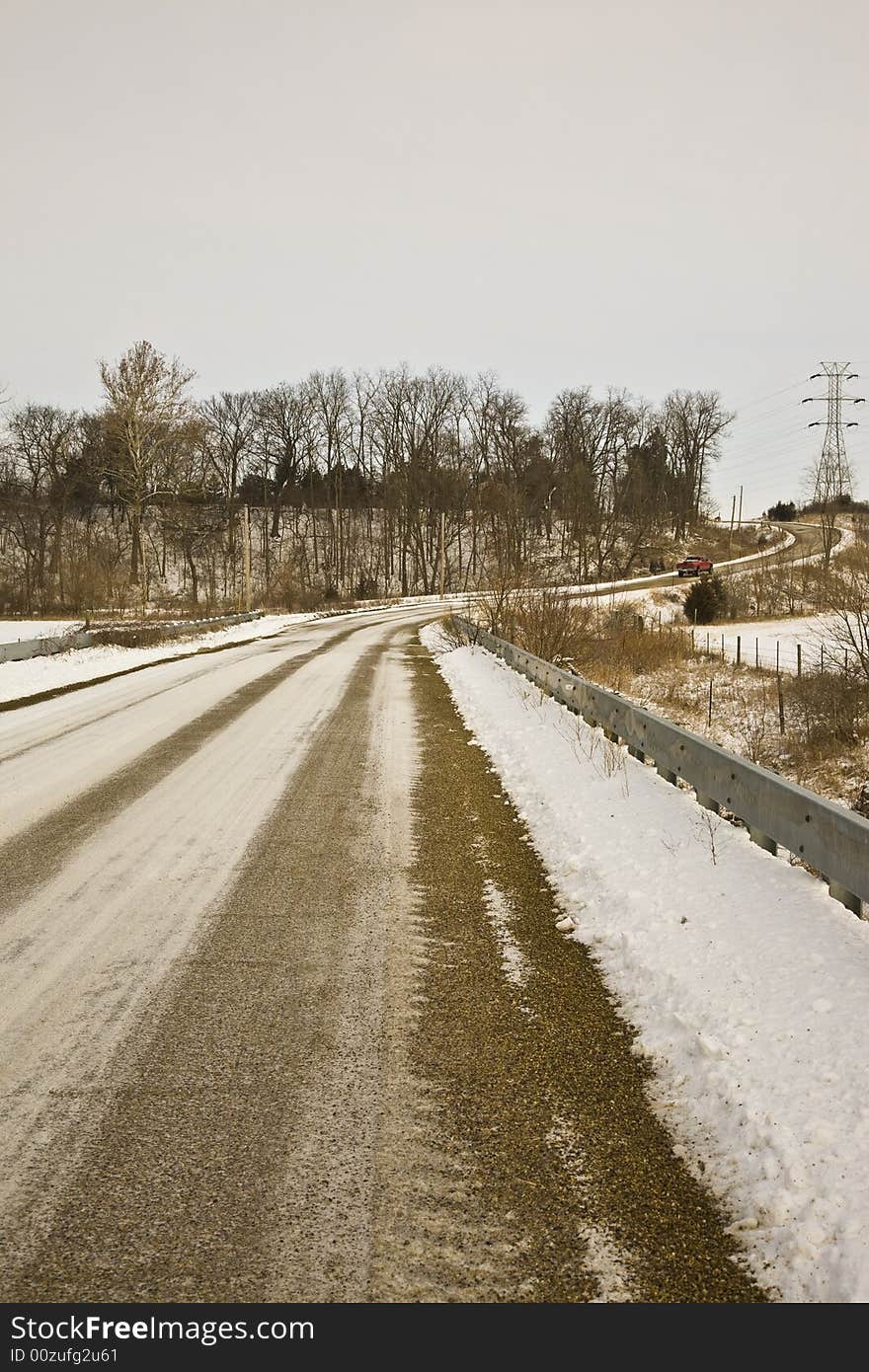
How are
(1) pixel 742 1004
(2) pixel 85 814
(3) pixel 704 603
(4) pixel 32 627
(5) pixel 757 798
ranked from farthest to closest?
(3) pixel 704 603, (4) pixel 32 627, (2) pixel 85 814, (5) pixel 757 798, (1) pixel 742 1004

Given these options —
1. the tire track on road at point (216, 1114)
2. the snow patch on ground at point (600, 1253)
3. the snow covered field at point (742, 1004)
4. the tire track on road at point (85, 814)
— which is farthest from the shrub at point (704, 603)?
the snow patch on ground at point (600, 1253)

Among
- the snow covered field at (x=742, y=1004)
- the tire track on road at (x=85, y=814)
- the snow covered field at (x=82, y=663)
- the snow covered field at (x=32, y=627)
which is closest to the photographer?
the snow covered field at (x=742, y=1004)

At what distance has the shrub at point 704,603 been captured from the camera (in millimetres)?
43719

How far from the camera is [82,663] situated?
70.2 ft

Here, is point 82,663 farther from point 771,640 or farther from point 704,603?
point 704,603

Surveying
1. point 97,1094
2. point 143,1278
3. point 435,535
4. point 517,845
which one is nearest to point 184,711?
point 517,845

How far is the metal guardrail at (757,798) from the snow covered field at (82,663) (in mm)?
11231

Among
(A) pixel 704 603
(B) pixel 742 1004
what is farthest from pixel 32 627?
(B) pixel 742 1004

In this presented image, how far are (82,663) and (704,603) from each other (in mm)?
32125

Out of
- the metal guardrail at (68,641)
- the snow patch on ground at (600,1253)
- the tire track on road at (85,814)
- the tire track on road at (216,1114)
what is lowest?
the snow patch on ground at (600,1253)

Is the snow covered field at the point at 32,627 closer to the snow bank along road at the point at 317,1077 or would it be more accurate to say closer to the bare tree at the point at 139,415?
the bare tree at the point at 139,415

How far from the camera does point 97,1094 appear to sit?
3.29m
